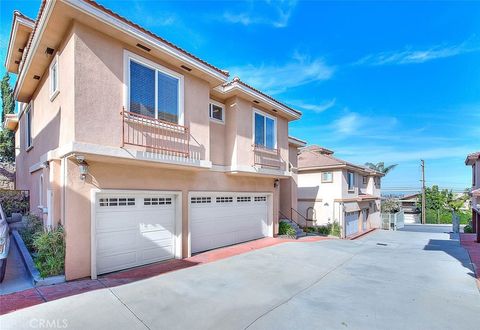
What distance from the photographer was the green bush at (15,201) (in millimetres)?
13173

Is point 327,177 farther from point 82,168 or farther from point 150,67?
point 82,168

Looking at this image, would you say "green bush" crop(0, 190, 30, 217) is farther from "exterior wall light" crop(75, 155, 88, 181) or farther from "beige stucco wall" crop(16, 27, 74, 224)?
"exterior wall light" crop(75, 155, 88, 181)

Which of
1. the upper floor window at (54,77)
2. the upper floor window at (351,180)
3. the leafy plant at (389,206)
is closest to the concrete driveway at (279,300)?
the upper floor window at (54,77)

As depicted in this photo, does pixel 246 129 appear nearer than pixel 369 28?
Yes

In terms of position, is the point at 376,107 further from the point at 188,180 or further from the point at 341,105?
the point at 188,180

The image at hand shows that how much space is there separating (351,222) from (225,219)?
1715 centimetres

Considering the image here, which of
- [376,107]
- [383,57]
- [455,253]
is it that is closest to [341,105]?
[376,107]

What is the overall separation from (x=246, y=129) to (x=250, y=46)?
7.27 meters

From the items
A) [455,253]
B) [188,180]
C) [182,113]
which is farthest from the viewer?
[455,253]

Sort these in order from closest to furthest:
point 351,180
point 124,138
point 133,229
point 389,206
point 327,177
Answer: point 124,138 < point 133,229 < point 327,177 < point 351,180 < point 389,206

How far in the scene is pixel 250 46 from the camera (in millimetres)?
16953

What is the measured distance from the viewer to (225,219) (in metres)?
12.4

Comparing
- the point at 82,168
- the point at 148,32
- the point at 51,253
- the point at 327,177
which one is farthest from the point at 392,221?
the point at 51,253

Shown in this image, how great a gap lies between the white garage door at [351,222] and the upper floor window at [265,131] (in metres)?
13.1
